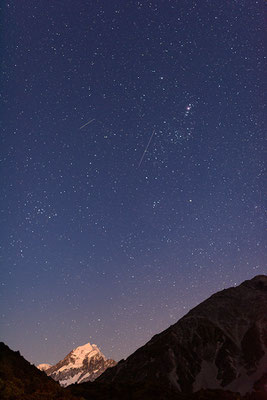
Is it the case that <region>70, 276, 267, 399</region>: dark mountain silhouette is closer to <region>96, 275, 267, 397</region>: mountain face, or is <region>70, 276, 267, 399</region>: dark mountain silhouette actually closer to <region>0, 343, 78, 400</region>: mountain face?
<region>96, 275, 267, 397</region>: mountain face

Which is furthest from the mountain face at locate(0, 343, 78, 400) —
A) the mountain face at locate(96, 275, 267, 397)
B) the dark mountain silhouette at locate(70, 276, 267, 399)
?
the mountain face at locate(96, 275, 267, 397)

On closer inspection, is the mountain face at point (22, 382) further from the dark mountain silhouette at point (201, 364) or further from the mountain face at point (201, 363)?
the mountain face at point (201, 363)

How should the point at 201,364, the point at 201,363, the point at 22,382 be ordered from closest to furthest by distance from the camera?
the point at 22,382 → the point at 201,364 → the point at 201,363

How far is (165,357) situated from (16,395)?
141634 mm

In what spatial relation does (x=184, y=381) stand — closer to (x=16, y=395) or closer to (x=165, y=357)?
(x=165, y=357)

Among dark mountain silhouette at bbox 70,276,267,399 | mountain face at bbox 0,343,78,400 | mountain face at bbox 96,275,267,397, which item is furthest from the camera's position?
mountain face at bbox 96,275,267,397

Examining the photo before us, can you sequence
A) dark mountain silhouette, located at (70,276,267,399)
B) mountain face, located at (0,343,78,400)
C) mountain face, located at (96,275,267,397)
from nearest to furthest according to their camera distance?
mountain face, located at (0,343,78,400), dark mountain silhouette, located at (70,276,267,399), mountain face, located at (96,275,267,397)

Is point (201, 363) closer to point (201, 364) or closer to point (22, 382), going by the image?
point (201, 364)

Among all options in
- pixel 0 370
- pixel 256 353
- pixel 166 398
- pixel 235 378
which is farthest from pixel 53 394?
pixel 256 353

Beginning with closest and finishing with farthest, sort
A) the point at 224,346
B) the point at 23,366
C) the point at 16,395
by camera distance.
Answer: the point at 16,395
the point at 23,366
the point at 224,346

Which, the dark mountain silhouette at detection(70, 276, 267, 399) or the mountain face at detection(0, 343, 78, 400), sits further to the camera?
the dark mountain silhouette at detection(70, 276, 267, 399)

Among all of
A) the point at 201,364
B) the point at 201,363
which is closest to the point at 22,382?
the point at 201,364

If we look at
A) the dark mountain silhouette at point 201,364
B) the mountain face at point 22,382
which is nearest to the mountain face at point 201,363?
the dark mountain silhouette at point 201,364

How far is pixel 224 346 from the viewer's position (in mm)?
192125
